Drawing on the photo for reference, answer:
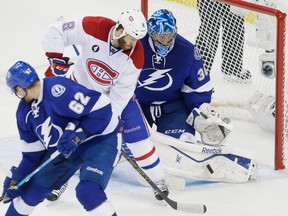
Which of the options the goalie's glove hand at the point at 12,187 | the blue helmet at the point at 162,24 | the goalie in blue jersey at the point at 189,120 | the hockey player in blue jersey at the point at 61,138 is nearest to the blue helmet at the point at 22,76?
the hockey player in blue jersey at the point at 61,138

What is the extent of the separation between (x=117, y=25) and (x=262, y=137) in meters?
1.40

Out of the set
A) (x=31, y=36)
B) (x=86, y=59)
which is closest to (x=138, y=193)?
(x=86, y=59)

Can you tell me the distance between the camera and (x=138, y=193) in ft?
16.4

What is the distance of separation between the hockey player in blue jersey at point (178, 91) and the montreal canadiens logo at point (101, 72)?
0.91 feet

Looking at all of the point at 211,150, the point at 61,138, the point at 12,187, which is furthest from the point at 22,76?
the point at 211,150

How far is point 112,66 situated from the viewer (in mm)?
4824

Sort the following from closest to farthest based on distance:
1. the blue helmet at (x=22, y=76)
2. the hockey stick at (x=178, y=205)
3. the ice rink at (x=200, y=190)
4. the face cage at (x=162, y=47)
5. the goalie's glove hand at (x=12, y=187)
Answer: the blue helmet at (x=22, y=76) < the goalie's glove hand at (x=12, y=187) < the hockey stick at (x=178, y=205) < the ice rink at (x=200, y=190) < the face cage at (x=162, y=47)

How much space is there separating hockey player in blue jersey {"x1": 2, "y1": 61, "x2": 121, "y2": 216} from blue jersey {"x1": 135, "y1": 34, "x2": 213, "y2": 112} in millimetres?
856

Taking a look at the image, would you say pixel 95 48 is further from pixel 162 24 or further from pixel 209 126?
pixel 209 126

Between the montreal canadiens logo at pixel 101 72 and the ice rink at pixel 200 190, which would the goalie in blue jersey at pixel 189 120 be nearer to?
the ice rink at pixel 200 190

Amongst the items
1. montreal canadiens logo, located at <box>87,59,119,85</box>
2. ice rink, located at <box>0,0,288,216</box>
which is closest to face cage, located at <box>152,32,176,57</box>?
montreal canadiens logo, located at <box>87,59,119,85</box>

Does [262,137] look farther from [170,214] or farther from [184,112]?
[170,214]

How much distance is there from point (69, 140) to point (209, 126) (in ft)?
3.84

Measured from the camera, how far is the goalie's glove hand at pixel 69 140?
4109mm
